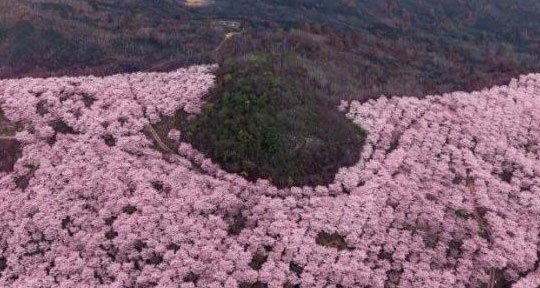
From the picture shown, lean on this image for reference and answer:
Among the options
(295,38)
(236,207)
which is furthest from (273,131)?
(295,38)

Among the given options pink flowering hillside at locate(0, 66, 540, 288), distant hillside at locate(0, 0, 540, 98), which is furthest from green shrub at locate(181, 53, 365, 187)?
distant hillside at locate(0, 0, 540, 98)

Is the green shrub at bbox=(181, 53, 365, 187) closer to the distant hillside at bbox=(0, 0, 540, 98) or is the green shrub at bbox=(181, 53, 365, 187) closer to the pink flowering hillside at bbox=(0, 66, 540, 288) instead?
the pink flowering hillside at bbox=(0, 66, 540, 288)

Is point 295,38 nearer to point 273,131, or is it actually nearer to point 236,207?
point 273,131

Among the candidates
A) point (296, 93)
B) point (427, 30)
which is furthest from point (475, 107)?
point (427, 30)

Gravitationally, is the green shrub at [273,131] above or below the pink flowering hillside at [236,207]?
above

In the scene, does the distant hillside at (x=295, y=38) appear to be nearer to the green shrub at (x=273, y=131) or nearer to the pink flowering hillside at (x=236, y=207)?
the green shrub at (x=273, y=131)

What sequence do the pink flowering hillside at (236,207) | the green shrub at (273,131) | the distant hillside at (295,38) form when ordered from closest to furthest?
1. the pink flowering hillside at (236,207)
2. the green shrub at (273,131)
3. the distant hillside at (295,38)

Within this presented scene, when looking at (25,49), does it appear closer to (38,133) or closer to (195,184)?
(38,133)

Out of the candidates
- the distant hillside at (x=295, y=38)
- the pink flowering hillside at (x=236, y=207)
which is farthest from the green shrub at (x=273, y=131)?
the distant hillside at (x=295, y=38)

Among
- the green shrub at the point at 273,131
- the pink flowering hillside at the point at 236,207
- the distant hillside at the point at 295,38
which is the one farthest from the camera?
the distant hillside at the point at 295,38
